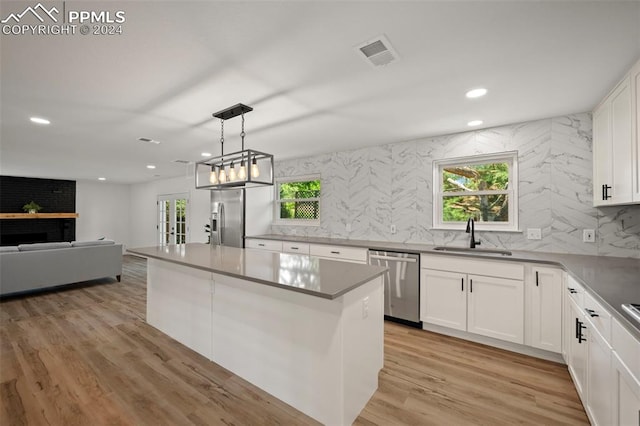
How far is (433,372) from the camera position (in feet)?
7.30

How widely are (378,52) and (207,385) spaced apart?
270 centimetres

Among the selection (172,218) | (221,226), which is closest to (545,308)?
(221,226)

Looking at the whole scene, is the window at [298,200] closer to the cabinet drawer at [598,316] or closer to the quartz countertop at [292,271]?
the quartz countertop at [292,271]

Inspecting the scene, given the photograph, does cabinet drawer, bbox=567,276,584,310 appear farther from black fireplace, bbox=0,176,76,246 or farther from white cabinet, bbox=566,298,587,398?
black fireplace, bbox=0,176,76,246

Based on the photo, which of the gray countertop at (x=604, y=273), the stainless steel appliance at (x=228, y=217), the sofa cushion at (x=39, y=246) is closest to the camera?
the gray countertop at (x=604, y=273)

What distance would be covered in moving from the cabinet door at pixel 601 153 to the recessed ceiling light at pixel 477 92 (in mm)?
1026

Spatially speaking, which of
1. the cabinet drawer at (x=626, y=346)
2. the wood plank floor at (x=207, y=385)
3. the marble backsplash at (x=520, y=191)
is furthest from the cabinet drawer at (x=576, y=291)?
the marble backsplash at (x=520, y=191)

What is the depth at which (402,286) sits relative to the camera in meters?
3.15

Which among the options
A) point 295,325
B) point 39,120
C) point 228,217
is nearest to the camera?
point 295,325

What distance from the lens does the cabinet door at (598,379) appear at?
1283 mm

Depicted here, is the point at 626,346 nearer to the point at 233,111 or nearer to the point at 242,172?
the point at 242,172

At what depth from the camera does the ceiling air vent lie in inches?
62.0

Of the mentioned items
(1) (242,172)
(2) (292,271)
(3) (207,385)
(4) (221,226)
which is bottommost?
(3) (207,385)

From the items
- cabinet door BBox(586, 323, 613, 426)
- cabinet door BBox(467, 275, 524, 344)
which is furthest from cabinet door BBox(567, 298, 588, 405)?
cabinet door BBox(467, 275, 524, 344)
